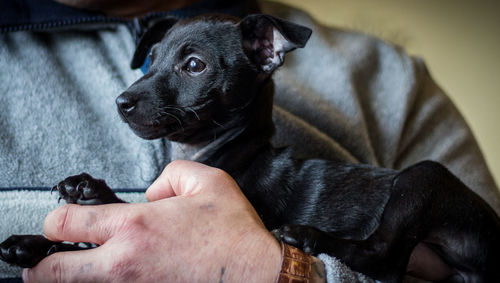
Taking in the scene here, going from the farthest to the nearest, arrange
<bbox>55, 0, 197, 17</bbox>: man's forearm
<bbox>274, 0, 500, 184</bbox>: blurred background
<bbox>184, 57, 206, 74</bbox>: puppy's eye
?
<bbox>274, 0, 500, 184</bbox>: blurred background
<bbox>55, 0, 197, 17</bbox>: man's forearm
<bbox>184, 57, 206, 74</bbox>: puppy's eye

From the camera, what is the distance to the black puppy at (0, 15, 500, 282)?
51.9 inches

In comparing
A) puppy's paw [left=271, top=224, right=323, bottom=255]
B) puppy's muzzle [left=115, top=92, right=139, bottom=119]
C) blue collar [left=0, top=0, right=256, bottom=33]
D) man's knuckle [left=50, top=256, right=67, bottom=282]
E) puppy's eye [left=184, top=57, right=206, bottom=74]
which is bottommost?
puppy's paw [left=271, top=224, right=323, bottom=255]

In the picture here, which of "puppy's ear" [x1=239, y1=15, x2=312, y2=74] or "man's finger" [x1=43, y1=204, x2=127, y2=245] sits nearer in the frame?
"man's finger" [x1=43, y1=204, x2=127, y2=245]

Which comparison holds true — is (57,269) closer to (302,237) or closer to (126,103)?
(126,103)

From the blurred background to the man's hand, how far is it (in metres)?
2.94

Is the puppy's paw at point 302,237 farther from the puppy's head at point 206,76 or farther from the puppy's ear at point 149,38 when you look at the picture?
the puppy's ear at point 149,38

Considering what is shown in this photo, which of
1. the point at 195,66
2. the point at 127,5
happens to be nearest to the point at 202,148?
the point at 195,66

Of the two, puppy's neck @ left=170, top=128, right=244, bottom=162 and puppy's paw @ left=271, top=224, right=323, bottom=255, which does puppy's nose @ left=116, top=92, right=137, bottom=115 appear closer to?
puppy's neck @ left=170, top=128, right=244, bottom=162

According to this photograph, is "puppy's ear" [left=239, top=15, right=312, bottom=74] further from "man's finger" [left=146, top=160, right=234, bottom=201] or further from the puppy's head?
"man's finger" [left=146, top=160, right=234, bottom=201]

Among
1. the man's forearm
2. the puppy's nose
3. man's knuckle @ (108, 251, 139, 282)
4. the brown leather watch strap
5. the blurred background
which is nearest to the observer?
man's knuckle @ (108, 251, 139, 282)

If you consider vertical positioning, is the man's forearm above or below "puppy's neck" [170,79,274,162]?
above

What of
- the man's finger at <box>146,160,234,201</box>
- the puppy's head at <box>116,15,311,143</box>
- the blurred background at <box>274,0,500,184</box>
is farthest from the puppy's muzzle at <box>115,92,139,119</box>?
the blurred background at <box>274,0,500,184</box>

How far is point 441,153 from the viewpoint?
6.78 feet

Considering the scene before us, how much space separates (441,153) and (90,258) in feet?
5.54
